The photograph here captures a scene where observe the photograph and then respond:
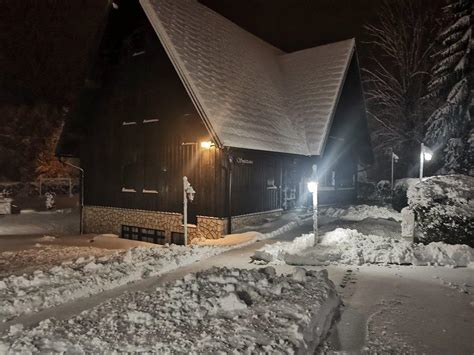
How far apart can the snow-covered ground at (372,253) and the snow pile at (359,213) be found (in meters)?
6.49

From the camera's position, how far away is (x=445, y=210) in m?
10.4

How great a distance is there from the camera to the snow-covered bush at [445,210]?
1008 centimetres

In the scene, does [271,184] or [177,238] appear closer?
[177,238]

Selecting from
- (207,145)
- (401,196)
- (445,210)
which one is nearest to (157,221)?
(207,145)

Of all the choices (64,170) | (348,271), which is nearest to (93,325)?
(348,271)

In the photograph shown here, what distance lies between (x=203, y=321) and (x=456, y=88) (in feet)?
71.8

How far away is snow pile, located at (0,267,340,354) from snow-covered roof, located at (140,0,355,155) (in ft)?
22.2

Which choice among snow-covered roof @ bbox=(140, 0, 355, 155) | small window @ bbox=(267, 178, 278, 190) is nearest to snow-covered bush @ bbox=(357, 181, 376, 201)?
snow-covered roof @ bbox=(140, 0, 355, 155)

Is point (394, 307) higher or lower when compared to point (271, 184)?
lower

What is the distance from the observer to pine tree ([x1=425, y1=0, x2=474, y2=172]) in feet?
69.5

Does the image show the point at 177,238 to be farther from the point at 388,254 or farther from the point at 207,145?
the point at 388,254

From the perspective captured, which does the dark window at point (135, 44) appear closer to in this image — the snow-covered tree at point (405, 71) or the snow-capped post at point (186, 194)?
the snow-capped post at point (186, 194)

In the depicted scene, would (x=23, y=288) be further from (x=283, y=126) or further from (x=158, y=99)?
(x=283, y=126)

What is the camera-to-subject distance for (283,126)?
56.0ft
